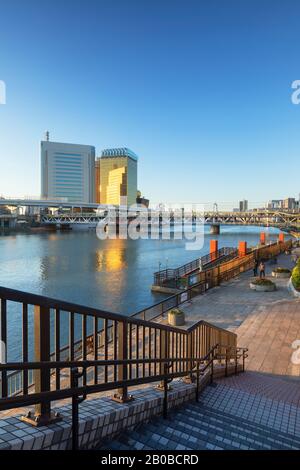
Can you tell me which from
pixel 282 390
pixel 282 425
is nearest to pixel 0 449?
pixel 282 425

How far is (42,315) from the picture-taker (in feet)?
9.14

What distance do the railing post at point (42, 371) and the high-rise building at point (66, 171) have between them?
169 m

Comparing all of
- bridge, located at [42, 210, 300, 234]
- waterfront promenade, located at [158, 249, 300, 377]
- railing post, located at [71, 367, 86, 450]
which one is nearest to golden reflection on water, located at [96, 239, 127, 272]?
waterfront promenade, located at [158, 249, 300, 377]

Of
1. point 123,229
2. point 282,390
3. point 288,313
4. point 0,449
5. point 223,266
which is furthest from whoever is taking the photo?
point 123,229

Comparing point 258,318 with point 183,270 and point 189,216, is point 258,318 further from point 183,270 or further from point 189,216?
point 189,216

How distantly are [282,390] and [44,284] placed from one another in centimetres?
2835

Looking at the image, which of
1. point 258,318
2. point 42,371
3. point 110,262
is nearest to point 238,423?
point 42,371

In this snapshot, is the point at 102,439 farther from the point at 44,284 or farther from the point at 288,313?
the point at 44,284

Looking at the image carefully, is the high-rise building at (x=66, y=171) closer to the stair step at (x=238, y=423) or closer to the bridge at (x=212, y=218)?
the bridge at (x=212, y=218)

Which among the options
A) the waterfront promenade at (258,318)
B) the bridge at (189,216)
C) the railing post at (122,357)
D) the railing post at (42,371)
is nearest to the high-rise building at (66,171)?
the bridge at (189,216)

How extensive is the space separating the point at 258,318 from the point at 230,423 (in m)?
9.48

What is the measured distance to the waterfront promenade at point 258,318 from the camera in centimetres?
926

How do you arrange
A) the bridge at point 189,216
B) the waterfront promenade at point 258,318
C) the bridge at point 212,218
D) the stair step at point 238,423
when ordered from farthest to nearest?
1. the bridge at point 212,218
2. the bridge at point 189,216
3. the waterfront promenade at point 258,318
4. the stair step at point 238,423

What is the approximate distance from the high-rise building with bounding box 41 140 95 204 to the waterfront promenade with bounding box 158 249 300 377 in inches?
6149
